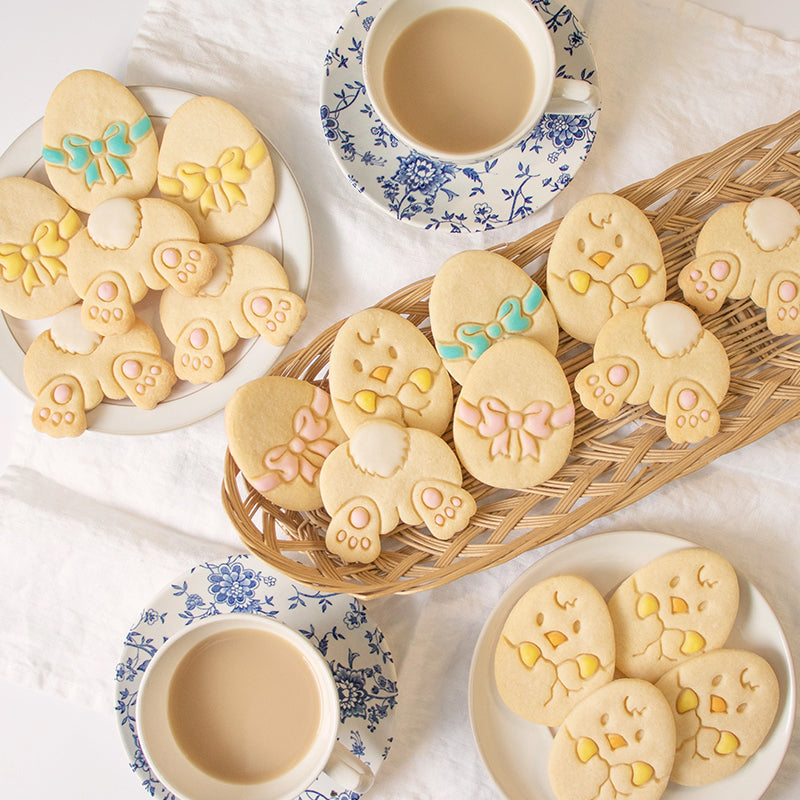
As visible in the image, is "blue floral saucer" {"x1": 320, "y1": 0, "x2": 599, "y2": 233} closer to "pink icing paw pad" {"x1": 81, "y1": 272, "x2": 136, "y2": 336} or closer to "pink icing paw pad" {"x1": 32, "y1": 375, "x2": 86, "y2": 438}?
"pink icing paw pad" {"x1": 81, "y1": 272, "x2": 136, "y2": 336}

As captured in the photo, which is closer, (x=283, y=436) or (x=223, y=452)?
(x=283, y=436)

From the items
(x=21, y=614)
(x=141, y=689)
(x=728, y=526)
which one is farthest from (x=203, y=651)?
(x=728, y=526)

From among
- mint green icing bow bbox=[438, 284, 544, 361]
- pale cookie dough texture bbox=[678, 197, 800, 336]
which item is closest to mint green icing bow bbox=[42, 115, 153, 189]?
mint green icing bow bbox=[438, 284, 544, 361]

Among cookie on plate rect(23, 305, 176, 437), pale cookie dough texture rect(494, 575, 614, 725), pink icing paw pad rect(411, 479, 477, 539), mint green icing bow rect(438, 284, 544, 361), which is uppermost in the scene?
mint green icing bow rect(438, 284, 544, 361)

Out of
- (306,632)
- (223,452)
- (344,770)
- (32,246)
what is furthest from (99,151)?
(344,770)

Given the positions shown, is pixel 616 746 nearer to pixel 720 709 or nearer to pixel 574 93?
pixel 720 709

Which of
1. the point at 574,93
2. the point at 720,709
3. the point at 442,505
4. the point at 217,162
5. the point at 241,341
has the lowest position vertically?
the point at 720,709
